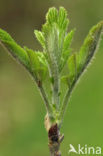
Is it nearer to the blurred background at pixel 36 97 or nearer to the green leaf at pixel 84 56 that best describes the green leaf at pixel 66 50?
the green leaf at pixel 84 56

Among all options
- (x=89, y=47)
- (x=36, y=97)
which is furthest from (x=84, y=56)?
(x=36, y=97)

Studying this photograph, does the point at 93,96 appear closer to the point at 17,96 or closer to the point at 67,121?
the point at 67,121

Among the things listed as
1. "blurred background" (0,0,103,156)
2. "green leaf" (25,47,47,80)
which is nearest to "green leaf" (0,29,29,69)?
"green leaf" (25,47,47,80)

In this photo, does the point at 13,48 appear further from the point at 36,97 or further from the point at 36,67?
the point at 36,97

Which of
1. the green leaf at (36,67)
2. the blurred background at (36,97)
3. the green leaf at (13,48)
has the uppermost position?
the green leaf at (13,48)

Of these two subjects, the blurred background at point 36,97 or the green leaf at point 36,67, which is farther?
the blurred background at point 36,97

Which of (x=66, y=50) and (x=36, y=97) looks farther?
(x=36, y=97)

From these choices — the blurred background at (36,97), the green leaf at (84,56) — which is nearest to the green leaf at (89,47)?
the green leaf at (84,56)

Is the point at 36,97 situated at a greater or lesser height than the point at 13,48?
lesser
